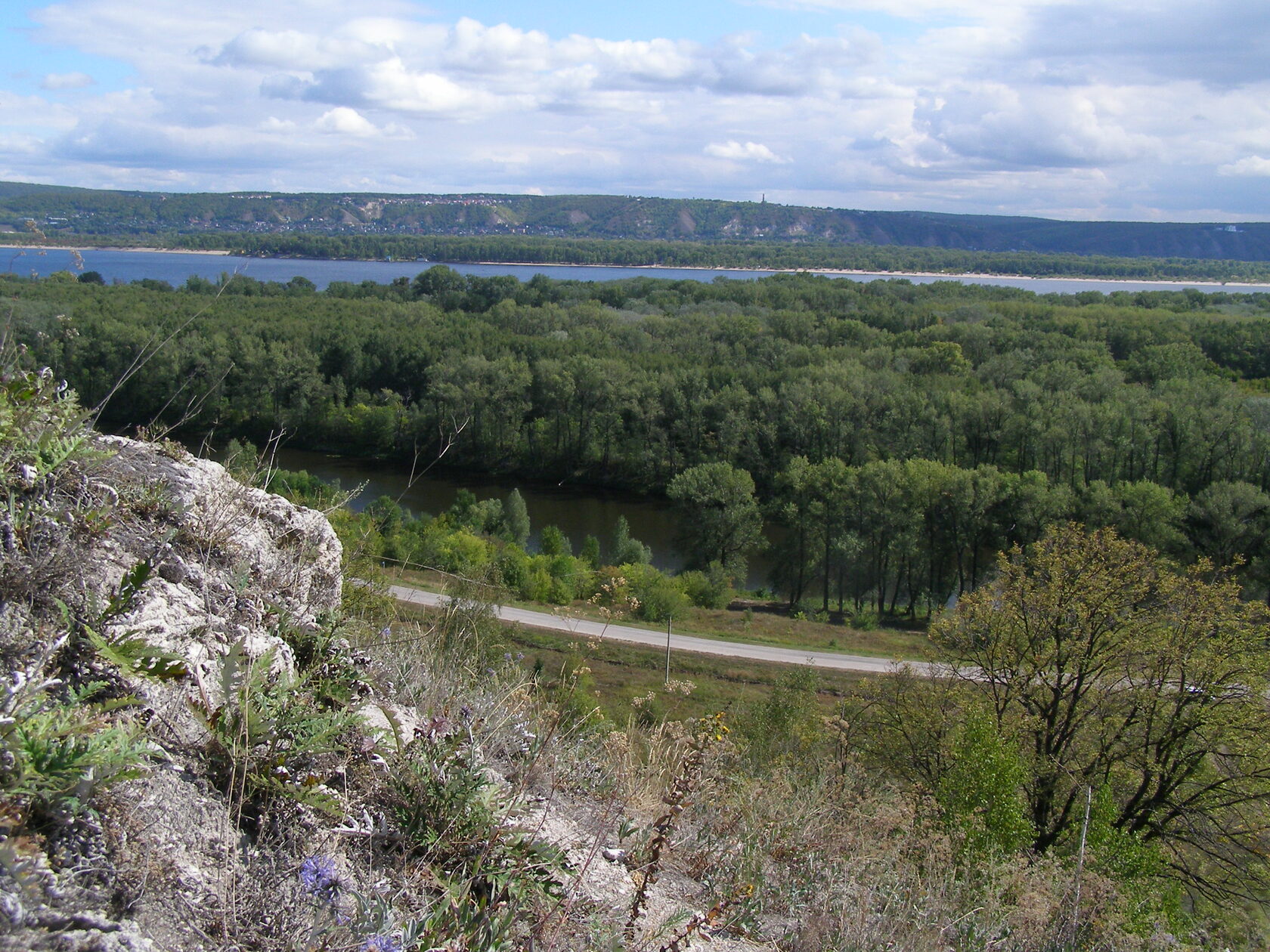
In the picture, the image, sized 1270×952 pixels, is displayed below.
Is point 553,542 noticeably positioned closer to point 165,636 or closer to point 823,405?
point 823,405

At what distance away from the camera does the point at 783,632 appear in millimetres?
27344

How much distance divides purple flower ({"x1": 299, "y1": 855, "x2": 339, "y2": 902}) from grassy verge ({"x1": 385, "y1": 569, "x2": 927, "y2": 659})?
71.3ft

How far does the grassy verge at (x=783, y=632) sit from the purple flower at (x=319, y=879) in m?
21.7

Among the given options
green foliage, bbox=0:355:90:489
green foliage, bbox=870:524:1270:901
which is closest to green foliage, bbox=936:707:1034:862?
green foliage, bbox=870:524:1270:901

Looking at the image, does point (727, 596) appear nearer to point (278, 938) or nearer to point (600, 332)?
point (278, 938)

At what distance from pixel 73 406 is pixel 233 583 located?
85cm

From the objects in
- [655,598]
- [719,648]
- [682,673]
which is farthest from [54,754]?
[655,598]

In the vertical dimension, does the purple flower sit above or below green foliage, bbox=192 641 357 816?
below

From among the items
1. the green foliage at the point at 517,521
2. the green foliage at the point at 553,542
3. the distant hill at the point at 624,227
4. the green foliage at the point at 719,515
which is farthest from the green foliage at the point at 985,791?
the distant hill at the point at 624,227

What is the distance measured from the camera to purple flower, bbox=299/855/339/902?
226cm

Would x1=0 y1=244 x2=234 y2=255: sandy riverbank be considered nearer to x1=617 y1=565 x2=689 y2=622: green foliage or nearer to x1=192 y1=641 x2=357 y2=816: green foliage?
x1=192 y1=641 x2=357 y2=816: green foliage

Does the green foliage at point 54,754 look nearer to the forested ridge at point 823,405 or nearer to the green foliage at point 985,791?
the green foliage at point 985,791

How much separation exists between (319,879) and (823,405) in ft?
141

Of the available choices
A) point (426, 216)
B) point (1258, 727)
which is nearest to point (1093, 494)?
point (1258, 727)
